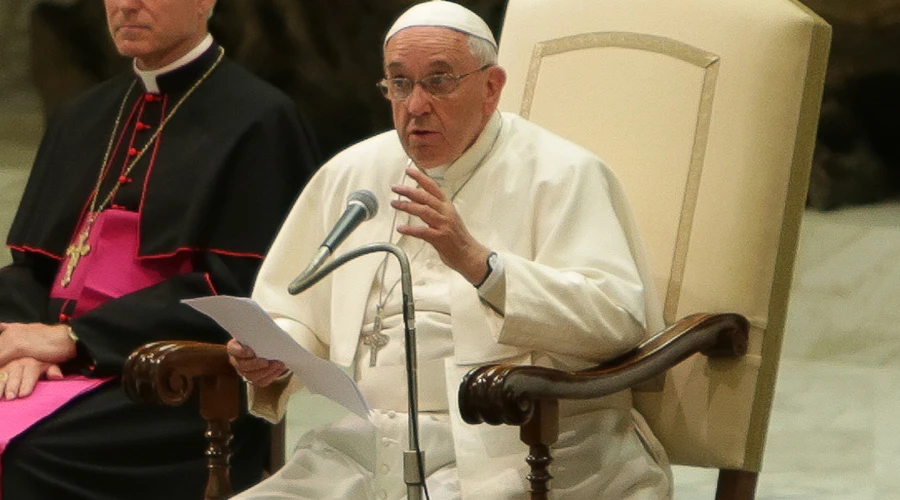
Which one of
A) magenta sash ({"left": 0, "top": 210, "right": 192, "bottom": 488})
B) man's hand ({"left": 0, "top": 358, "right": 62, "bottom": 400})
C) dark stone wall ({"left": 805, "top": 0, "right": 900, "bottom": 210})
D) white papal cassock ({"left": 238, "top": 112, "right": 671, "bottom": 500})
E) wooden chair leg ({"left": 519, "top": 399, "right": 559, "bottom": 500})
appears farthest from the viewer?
dark stone wall ({"left": 805, "top": 0, "right": 900, "bottom": 210})

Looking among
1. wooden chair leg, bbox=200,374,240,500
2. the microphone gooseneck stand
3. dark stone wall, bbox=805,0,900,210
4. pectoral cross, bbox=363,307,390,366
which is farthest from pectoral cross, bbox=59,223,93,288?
dark stone wall, bbox=805,0,900,210

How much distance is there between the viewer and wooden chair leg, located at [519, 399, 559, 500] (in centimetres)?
315

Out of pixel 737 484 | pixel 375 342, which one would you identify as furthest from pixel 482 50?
pixel 737 484

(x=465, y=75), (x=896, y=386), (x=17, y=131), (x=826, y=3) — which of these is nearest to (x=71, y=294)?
(x=465, y=75)

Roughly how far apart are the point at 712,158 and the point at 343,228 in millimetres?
1205

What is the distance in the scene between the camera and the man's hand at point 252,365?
3447 millimetres

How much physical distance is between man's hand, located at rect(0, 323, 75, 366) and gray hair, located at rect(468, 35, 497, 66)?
136cm

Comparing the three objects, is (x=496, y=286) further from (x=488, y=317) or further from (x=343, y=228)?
(x=343, y=228)

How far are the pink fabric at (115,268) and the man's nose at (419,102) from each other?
1.06 metres

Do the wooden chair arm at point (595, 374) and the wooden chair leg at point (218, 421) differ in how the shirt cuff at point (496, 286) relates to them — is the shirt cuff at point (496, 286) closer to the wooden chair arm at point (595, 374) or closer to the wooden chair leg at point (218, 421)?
the wooden chair arm at point (595, 374)

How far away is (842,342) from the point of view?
676 centimetres

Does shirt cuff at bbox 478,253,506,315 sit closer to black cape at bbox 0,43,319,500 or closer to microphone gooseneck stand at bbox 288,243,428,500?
microphone gooseneck stand at bbox 288,243,428,500

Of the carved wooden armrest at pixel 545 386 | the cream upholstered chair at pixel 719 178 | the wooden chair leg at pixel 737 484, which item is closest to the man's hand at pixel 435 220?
the carved wooden armrest at pixel 545 386

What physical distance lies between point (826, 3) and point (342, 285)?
4623mm
